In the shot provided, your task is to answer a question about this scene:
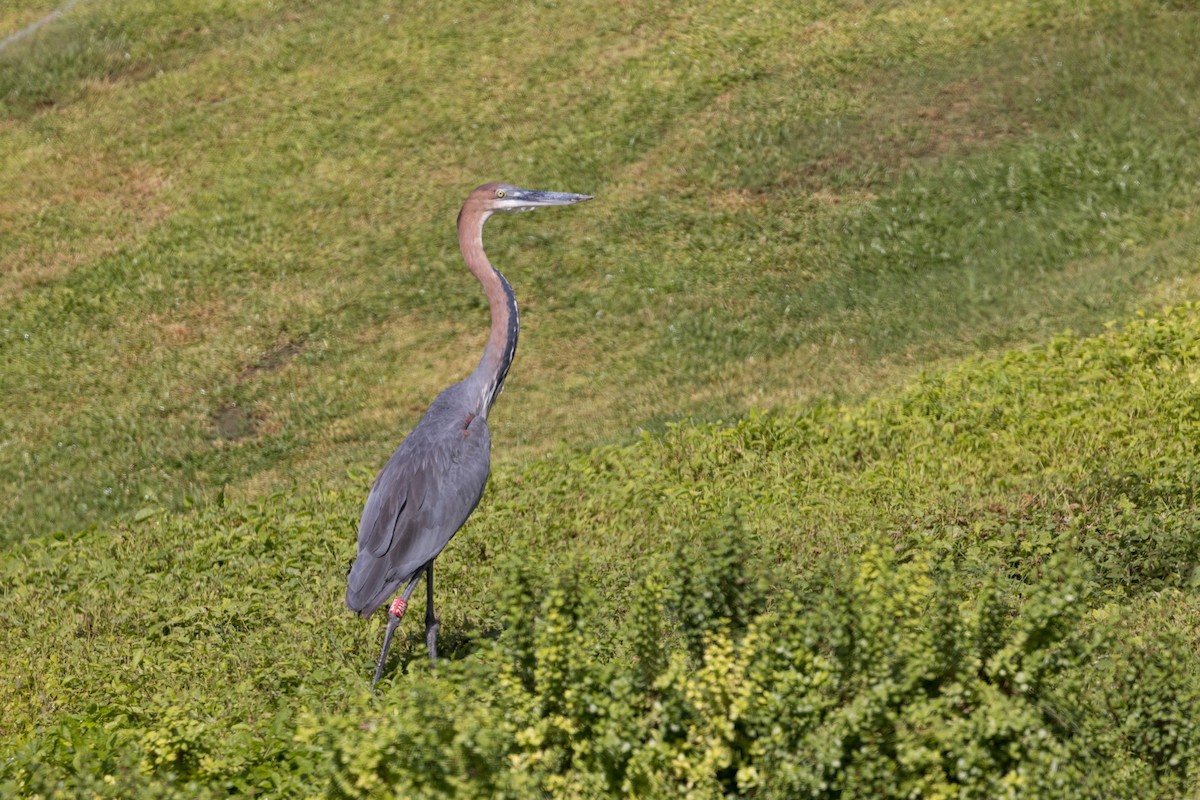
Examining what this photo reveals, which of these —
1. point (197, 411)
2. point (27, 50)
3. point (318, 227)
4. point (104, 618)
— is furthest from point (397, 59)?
point (104, 618)

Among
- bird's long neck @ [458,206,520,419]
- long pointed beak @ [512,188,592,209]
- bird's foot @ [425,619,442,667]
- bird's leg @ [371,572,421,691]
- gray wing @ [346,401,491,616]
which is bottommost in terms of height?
bird's foot @ [425,619,442,667]

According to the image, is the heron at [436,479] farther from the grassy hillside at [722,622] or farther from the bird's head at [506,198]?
the grassy hillside at [722,622]

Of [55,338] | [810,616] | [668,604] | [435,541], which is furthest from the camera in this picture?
[55,338]

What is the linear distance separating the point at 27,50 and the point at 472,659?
19062 millimetres

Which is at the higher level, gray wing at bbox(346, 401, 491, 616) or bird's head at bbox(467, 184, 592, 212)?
bird's head at bbox(467, 184, 592, 212)

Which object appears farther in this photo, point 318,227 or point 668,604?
point 318,227

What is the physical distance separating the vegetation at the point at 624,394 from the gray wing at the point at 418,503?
562mm

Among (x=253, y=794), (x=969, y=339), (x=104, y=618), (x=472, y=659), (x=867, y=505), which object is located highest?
(x=472, y=659)

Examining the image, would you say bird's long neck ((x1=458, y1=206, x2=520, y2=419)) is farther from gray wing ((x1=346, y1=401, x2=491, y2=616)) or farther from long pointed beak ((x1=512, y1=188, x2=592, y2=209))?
long pointed beak ((x1=512, y1=188, x2=592, y2=209))

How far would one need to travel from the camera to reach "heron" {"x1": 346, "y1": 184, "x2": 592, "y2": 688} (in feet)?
25.7

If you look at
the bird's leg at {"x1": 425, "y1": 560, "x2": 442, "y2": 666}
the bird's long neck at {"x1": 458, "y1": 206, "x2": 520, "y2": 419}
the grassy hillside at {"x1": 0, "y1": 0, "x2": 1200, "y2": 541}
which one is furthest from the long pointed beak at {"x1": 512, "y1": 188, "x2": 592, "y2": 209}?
the grassy hillside at {"x1": 0, "y1": 0, "x2": 1200, "y2": 541}

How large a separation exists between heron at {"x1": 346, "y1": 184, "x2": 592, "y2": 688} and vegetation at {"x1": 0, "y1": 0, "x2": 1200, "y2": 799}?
1.72 feet

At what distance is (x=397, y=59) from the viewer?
65.3 feet

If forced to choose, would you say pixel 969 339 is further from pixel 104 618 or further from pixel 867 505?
pixel 104 618
